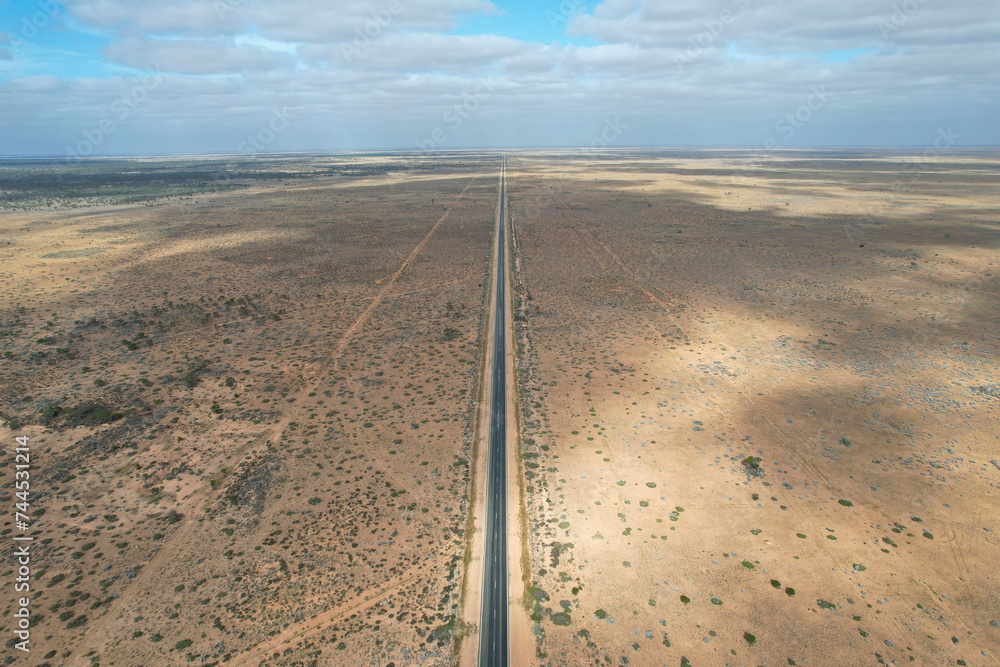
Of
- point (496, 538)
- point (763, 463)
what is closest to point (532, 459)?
point (496, 538)

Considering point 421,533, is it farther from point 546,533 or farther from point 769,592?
point 769,592

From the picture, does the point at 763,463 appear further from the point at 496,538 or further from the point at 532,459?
the point at 496,538

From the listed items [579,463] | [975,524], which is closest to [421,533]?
[579,463]

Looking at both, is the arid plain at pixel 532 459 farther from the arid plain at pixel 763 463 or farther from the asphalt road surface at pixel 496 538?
the asphalt road surface at pixel 496 538

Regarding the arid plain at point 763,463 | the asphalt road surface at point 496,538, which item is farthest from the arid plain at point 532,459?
the asphalt road surface at point 496,538

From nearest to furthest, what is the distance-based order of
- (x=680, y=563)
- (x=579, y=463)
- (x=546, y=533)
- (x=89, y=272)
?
1. (x=680, y=563)
2. (x=546, y=533)
3. (x=579, y=463)
4. (x=89, y=272)
